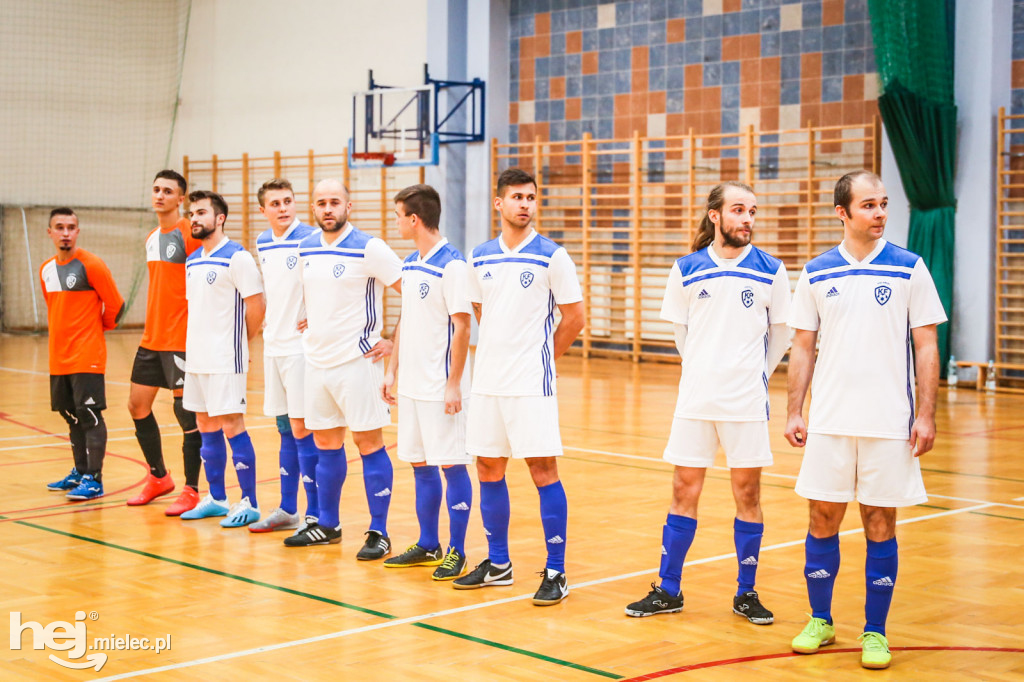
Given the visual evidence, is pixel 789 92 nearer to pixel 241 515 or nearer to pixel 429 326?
pixel 241 515

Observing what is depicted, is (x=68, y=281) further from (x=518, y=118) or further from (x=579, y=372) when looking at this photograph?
(x=518, y=118)

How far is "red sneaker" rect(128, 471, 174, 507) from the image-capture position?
278 inches

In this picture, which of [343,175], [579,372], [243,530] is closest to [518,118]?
[343,175]

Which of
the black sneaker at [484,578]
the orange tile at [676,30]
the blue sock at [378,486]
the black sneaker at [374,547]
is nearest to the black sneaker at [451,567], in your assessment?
the black sneaker at [484,578]

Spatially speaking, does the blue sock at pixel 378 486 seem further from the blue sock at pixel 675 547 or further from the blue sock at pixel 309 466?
the blue sock at pixel 675 547

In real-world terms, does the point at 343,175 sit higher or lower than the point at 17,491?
higher

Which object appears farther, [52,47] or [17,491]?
[52,47]

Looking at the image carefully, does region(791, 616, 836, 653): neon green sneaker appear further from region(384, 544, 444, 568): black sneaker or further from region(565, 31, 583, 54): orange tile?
region(565, 31, 583, 54): orange tile

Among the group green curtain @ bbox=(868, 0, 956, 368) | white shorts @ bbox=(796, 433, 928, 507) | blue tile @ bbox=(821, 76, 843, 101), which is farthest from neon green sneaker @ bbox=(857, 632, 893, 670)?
blue tile @ bbox=(821, 76, 843, 101)

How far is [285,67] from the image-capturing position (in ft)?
69.4

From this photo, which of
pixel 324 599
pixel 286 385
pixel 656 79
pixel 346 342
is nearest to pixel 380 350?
pixel 346 342

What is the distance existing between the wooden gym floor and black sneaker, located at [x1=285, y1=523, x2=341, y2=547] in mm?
93

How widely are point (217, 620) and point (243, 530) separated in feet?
5.71

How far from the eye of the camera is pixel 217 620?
469cm
